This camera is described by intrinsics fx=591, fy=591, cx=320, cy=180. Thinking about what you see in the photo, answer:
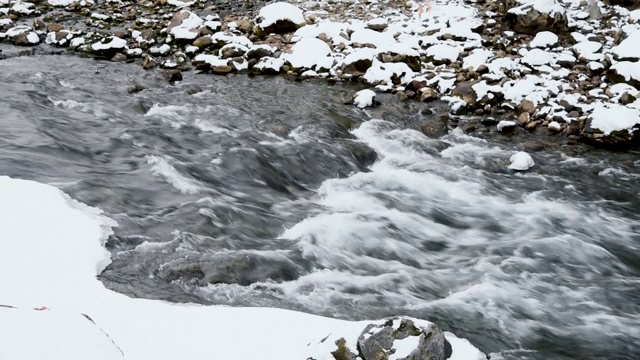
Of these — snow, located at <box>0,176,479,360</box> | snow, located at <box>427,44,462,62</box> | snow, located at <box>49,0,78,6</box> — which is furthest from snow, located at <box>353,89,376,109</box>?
snow, located at <box>49,0,78,6</box>

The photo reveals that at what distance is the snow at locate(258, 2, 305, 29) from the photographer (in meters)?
14.2

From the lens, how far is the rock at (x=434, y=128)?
10.1 metres

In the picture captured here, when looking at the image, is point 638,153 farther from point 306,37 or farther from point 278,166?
point 306,37

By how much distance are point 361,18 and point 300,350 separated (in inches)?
487

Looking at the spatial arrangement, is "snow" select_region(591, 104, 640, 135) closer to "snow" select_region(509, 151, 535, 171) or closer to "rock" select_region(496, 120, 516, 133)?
"rock" select_region(496, 120, 516, 133)

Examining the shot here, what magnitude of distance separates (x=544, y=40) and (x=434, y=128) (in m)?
4.13

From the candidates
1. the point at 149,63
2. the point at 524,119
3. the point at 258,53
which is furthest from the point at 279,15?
the point at 524,119

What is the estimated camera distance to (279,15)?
46.7ft

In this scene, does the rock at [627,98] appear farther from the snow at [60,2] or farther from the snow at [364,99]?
the snow at [60,2]

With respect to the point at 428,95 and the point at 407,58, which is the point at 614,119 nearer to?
the point at 428,95

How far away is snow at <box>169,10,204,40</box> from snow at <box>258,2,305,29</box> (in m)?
1.55

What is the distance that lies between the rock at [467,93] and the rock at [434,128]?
0.86 meters

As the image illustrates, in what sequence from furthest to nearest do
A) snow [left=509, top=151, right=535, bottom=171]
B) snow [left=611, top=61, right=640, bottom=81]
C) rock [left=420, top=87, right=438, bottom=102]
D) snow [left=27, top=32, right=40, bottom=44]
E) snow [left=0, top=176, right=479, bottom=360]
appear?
snow [left=27, top=32, right=40, bottom=44] → rock [left=420, top=87, right=438, bottom=102] → snow [left=611, top=61, right=640, bottom=81] → snow [left=509, top=151, right=535, bottom=171] → snow [left=0, top=176, right=479, bottom=360]

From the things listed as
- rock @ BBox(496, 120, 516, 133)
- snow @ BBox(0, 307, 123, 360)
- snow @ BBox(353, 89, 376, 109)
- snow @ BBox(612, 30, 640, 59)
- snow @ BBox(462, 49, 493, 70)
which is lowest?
rock @ BBox(496, 120, 516, 133)
